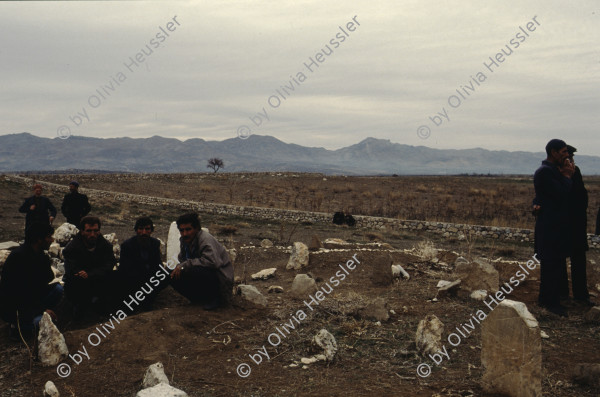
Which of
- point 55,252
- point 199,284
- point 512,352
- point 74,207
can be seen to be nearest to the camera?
point 512,352

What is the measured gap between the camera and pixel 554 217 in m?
6.18

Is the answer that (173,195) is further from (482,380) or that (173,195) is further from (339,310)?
(482,380)

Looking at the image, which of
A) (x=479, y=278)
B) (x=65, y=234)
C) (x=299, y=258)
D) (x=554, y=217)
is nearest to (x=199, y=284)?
(x=299, y=258)

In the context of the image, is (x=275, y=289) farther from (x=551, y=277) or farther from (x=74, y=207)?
(x=74, y=207)

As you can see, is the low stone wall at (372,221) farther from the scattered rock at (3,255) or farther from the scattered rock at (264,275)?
the scattered rock at (3,255)

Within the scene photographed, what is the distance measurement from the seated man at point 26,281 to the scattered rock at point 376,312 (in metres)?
3.55

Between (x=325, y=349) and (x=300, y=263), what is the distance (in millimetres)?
4239

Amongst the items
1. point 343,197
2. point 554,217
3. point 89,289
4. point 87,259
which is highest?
point 554,217

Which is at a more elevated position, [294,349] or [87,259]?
[87,259]

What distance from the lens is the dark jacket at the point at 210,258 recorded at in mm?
5926

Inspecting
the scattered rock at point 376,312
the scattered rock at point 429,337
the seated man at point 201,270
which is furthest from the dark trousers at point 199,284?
the scattered rock at point 429,337

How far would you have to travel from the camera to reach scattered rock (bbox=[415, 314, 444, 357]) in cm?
479

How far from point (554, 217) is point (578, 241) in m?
0.61

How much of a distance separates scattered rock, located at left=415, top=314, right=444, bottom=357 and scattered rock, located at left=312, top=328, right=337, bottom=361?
0.86 meters
